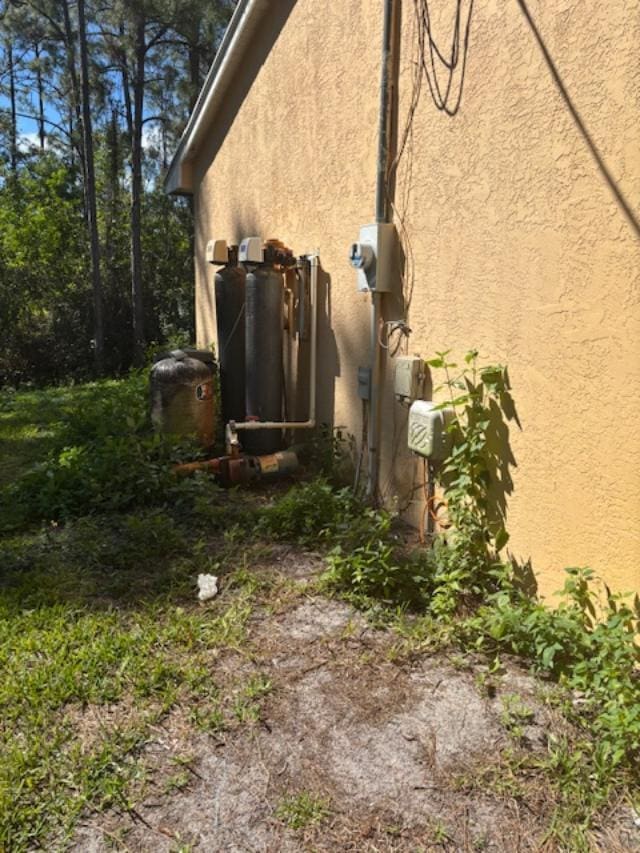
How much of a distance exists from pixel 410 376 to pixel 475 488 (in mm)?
835

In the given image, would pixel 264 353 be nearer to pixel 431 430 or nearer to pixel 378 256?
pixel 378 256

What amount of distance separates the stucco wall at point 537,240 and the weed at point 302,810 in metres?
1.38

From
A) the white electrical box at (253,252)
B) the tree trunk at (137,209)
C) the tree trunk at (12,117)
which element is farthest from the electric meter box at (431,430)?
the tree trunk at (12,117)

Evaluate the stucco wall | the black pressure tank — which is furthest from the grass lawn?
the black pressure tank

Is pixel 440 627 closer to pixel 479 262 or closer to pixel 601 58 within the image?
pixel 479 262

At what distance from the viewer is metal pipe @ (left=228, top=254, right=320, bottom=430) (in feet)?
16.5

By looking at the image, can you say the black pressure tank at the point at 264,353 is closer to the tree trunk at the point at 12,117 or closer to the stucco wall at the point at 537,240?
the stucco wall at the point at 537,240

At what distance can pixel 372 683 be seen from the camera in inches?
102

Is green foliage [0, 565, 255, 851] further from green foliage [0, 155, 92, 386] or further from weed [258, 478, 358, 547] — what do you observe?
green foliage [0, 155, 92, 386]

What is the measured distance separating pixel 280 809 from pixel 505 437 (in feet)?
6.09

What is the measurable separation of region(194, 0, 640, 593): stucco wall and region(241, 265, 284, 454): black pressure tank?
1.01 meters

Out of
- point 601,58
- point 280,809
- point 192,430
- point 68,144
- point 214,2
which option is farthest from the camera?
point 68,144

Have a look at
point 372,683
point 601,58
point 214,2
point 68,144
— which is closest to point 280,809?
point 372,683

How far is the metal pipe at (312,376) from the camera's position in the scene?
5.03 meters
